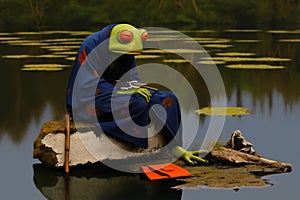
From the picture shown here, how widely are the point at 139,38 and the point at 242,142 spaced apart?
1.16 meters

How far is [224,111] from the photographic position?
8148mm

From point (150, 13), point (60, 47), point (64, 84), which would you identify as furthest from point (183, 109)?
point (150, 13)

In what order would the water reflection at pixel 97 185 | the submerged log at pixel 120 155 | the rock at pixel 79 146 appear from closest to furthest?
the water reflection at pixel 97 185 → the submerged log at pixel 120 155 → the rock at pixel 79 146

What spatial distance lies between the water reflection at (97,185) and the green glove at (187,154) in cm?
52

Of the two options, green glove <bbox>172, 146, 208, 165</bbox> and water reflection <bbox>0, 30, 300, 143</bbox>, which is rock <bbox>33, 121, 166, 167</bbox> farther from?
water reflection <bbox>0, 30, 300, 143</bbox>

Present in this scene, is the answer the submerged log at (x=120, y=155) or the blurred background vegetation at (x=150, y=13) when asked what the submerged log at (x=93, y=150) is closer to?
the submerged log at (x=120, y=155)

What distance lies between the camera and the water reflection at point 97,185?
4.89 metres

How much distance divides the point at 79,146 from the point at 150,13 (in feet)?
90.6

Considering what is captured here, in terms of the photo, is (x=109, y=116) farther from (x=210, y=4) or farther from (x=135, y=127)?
(x=210, y=4)

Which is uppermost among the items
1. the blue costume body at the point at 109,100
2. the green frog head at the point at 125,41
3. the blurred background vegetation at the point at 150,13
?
the blurred background vegetation at the point at 150,13

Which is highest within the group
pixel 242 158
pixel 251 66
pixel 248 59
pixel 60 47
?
pixel 60 47

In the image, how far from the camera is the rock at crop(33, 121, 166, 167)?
18.2 ft

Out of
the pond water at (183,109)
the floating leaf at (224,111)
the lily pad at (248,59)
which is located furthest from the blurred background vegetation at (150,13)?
the floating leaf at (224,111)

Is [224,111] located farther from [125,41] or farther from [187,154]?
[125,41]
